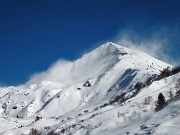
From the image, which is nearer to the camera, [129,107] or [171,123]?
[171,123]

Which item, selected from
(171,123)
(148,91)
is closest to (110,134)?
(171,123)

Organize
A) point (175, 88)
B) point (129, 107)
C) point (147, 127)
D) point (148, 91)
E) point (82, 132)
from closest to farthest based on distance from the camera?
point (147, 127) → point (82, 132) → point (129, 107) → point (175, 88) → point (148, 91)

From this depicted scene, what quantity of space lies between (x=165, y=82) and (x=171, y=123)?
96.4ft

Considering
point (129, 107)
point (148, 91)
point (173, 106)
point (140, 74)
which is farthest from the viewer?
point (140, 74)

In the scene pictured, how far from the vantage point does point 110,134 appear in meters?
32.1

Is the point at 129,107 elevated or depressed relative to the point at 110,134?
elevated

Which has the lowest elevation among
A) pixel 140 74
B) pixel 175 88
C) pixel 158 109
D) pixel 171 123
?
pixel 171 123

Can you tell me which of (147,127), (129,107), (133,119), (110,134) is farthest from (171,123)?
(129,107)

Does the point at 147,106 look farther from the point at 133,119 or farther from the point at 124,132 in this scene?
the point at 124,132

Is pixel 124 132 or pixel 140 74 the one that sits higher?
pixel 140 74

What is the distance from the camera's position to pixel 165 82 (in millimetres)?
55969

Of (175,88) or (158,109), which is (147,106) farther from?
A: (175,88)

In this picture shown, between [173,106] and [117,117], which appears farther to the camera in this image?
[117,117]

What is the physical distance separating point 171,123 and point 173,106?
4.86 meters
